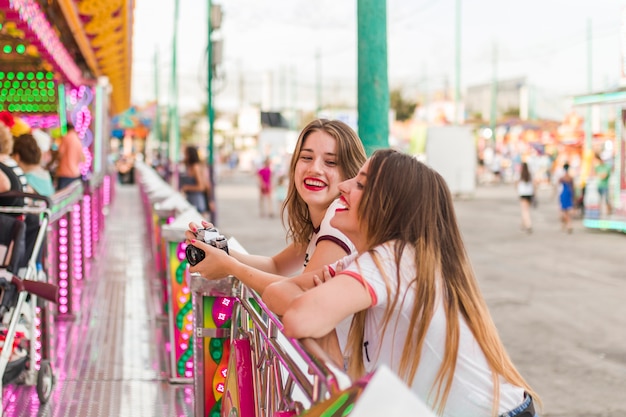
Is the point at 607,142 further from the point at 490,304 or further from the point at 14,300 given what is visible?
the point at 14,300

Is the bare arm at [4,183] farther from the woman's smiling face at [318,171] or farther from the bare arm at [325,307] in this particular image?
the bare arm at [325,307]

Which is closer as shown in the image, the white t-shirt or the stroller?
the white t-shirt

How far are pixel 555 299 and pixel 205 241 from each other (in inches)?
328

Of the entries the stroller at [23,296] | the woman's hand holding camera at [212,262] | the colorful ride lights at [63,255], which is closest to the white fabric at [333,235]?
the woman's hand holding camera at [212,262]

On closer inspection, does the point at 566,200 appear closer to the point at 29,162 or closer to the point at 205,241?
the point at 29,162

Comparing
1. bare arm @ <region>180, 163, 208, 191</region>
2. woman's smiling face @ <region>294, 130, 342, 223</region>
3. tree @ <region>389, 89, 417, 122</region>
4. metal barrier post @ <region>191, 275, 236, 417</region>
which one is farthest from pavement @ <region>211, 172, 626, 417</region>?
tree @ <region>389, 89, 417, 122</region>

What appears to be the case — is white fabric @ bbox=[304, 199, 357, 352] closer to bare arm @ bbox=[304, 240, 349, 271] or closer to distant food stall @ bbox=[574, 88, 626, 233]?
bare arm @ bbox=[304, 240, 349, 271]

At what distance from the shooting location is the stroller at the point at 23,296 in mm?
4879

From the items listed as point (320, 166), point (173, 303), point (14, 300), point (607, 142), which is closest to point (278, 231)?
point (173, 303)

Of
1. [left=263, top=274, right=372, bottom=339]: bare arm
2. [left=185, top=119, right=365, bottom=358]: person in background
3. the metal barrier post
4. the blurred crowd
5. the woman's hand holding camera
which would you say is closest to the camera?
[left=263, top=274, right=372, bottom=339]: bare arm

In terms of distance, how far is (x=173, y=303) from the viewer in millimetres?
6520

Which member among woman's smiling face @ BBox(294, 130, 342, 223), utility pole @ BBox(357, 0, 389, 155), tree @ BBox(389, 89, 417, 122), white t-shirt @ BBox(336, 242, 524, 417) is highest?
tree @ BBox(389, 89, 417, 122)

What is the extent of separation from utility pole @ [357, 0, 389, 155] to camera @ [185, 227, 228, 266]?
209cm

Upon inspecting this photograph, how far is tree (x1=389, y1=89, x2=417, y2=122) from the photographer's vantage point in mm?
87875
